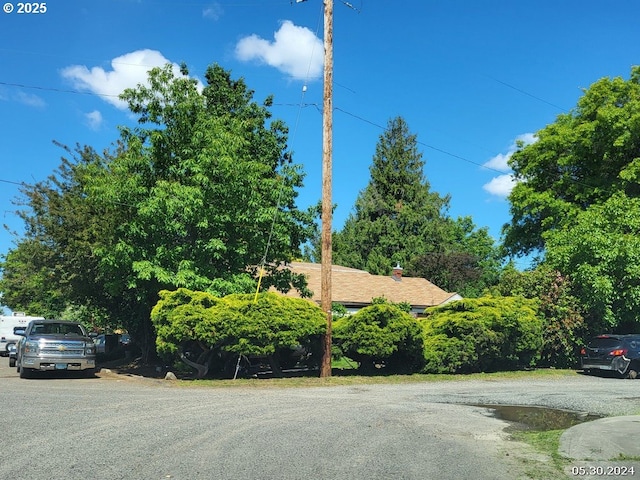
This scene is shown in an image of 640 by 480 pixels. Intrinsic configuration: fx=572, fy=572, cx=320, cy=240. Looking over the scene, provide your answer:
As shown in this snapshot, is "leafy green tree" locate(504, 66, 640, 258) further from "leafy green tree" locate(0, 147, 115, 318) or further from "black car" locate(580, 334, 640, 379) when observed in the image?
"leafy green tree" locate(0, 147, 115, 318)

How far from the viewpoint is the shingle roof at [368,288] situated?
3431 centimetres

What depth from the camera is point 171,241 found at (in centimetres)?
1925

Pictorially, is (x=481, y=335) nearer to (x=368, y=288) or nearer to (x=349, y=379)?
(x=349, y=379)

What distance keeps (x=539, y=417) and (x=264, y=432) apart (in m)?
5.84

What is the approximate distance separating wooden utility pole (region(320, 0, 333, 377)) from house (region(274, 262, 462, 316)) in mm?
14091

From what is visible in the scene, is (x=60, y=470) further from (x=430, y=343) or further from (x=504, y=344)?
(x=504, y=344)

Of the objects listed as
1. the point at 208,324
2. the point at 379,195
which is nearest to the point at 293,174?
the point at 208,324

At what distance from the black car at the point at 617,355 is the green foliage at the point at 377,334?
24.2ft

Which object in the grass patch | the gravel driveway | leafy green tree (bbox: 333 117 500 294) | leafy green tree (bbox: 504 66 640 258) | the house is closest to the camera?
the gravel driveway

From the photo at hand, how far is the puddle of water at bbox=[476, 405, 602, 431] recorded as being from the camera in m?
10.5

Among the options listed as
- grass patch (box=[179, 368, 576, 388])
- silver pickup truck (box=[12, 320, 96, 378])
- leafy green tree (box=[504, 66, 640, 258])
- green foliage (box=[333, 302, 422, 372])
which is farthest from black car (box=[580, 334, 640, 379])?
silver pickup truck (box=[12, 320, 96, 378])

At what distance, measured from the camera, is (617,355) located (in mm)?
21297

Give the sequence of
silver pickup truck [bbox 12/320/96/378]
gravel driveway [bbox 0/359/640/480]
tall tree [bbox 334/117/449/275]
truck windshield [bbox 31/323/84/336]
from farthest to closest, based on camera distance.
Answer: tall tree [bbox 334/117/449/275], truck windshield [bbox 31/323/84/336], silver pickup truck [bbox 12/320/96/378], gravel driveway [bbox 0/359/640/480]

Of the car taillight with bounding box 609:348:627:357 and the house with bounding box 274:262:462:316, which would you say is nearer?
the car taillight with bounding box 609:348:627:357
